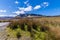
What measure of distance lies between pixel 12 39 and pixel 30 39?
174 centimetres

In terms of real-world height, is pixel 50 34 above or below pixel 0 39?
above

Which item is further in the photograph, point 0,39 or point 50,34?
point 0,39

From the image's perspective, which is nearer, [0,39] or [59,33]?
[59,33]

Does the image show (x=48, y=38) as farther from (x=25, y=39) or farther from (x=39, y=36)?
(x=25, y=39)

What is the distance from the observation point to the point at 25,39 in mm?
12008

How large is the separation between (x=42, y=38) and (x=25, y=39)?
2329 millimetres

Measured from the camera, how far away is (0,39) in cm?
1291

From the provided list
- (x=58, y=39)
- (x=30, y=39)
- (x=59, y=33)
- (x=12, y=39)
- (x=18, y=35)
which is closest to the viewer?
(x=58, y=39)

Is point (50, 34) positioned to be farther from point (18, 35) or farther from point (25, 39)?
point (18, 35)

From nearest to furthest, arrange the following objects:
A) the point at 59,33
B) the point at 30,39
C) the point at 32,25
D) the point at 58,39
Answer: the point at 58,39
the point at 59,33
the point at 30,39
the point at 32,25

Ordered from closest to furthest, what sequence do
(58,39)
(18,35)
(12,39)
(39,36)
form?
(58,39), (39,36), (12,39), (18,35)

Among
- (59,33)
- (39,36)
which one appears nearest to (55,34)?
(59,33)

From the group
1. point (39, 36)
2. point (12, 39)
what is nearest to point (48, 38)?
point (39, 36)

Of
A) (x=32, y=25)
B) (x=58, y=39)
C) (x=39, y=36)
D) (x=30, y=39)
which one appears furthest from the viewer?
(x=32, y=25)
